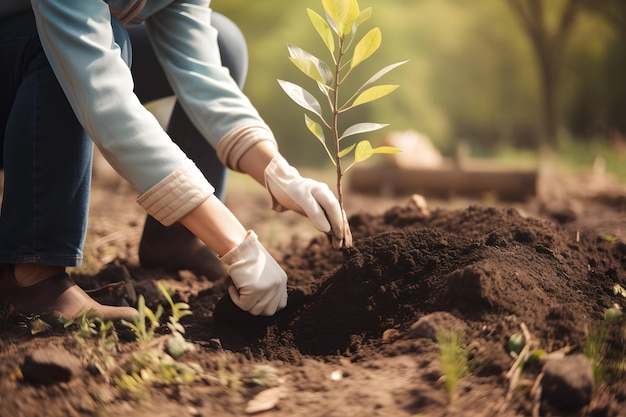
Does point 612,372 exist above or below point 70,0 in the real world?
below

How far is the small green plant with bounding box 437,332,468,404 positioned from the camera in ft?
4.38

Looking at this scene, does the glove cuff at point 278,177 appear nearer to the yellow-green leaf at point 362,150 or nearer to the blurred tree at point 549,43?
the yellow-green leaf at point 362,150

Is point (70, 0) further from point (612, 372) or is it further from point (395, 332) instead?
point (612, 372)

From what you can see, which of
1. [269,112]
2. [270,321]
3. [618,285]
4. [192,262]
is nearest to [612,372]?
[618,285]

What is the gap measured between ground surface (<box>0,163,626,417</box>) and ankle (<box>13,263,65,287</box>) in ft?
0.37

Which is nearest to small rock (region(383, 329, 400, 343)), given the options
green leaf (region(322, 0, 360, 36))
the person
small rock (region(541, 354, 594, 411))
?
the person

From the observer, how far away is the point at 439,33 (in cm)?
815

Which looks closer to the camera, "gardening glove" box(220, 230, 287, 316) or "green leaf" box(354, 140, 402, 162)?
"gardening glove" box(220, 230, 287, 316)

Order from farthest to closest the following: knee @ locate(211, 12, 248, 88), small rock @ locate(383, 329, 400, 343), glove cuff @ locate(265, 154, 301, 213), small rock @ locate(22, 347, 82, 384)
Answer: knee @ locate(211, 12, 248, 88) → glove cuff @ locate(265, 154, 301, 213) → small rock @ locate(383, 329, 400, 343) → small rock @ locate(22, 347, 82, 384)

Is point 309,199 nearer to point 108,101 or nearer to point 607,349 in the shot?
point 108,101

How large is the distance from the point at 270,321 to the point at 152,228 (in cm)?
77

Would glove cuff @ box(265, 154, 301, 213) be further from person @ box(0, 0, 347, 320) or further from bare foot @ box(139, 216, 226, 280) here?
bare foot @ box(139, 216, 226, 280)

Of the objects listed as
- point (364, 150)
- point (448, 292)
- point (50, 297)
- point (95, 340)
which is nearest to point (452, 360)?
point (448, 292)

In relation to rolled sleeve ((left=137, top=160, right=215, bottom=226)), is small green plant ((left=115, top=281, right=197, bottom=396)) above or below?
below
